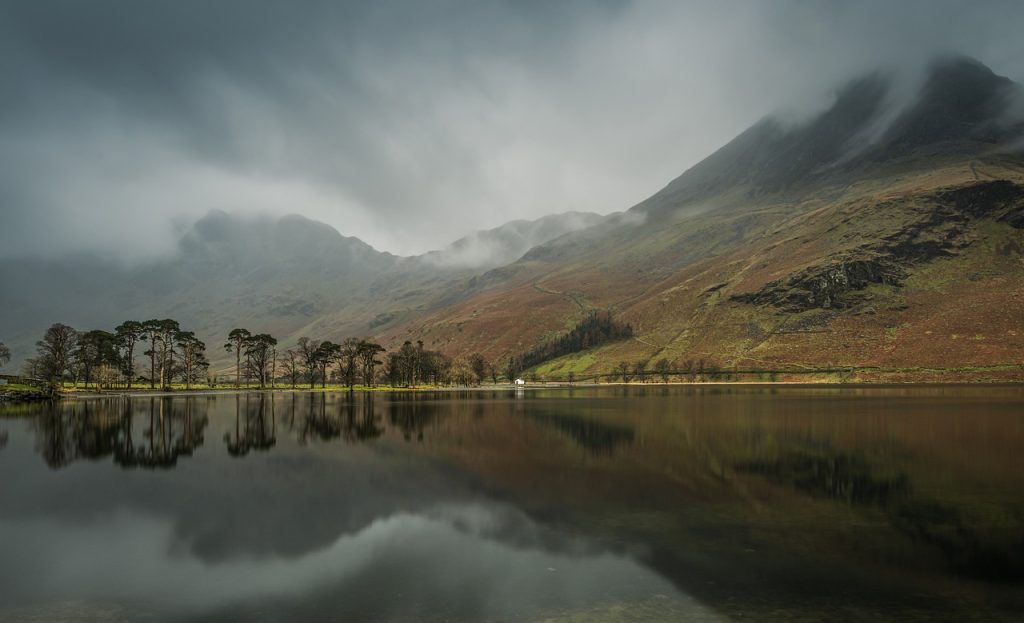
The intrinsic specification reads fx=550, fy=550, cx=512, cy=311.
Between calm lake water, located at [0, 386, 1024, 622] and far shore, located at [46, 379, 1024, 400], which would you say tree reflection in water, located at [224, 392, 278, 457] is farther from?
far shore, located at [46, 379, 1024, 400]

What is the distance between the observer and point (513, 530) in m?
17.4

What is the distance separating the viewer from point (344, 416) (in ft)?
194

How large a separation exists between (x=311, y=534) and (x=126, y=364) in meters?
125

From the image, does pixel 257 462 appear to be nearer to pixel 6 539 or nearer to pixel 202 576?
pixel 6 539

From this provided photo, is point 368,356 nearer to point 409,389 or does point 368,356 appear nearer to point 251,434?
point 409,389

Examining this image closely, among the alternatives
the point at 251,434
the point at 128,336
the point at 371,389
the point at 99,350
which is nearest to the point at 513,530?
the point at 251,434

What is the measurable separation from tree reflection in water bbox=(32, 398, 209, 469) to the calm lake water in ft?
1.28

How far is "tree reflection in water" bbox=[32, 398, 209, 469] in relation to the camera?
30531 millimetres

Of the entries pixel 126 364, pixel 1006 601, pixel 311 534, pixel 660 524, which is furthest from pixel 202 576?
pixel 126 364

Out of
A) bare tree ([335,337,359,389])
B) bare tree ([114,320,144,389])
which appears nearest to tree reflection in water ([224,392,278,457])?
bare tree ([114,320,144,389])

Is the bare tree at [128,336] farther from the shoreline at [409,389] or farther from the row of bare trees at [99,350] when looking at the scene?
the shoreline at [409,389]

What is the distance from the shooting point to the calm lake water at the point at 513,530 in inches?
463

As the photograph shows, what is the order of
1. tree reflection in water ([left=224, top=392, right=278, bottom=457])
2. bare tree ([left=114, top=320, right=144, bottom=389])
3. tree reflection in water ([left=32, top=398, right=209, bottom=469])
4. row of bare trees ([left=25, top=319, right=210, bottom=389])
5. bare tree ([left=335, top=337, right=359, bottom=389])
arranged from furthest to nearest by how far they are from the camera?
bare tree ([left=335, top=337, right=359, bottom=389]), bare tree ([left=114, top=320, right=144, bottom=389]), row of bare trees ([left=25, top=319, right=210, bottom=389]), tree reflection in water ([left=224, top=392, right=278, bottom=457]), tree reflection in water ([left=32, top=398, right=209, bottom=469])

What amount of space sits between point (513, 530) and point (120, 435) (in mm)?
35924
